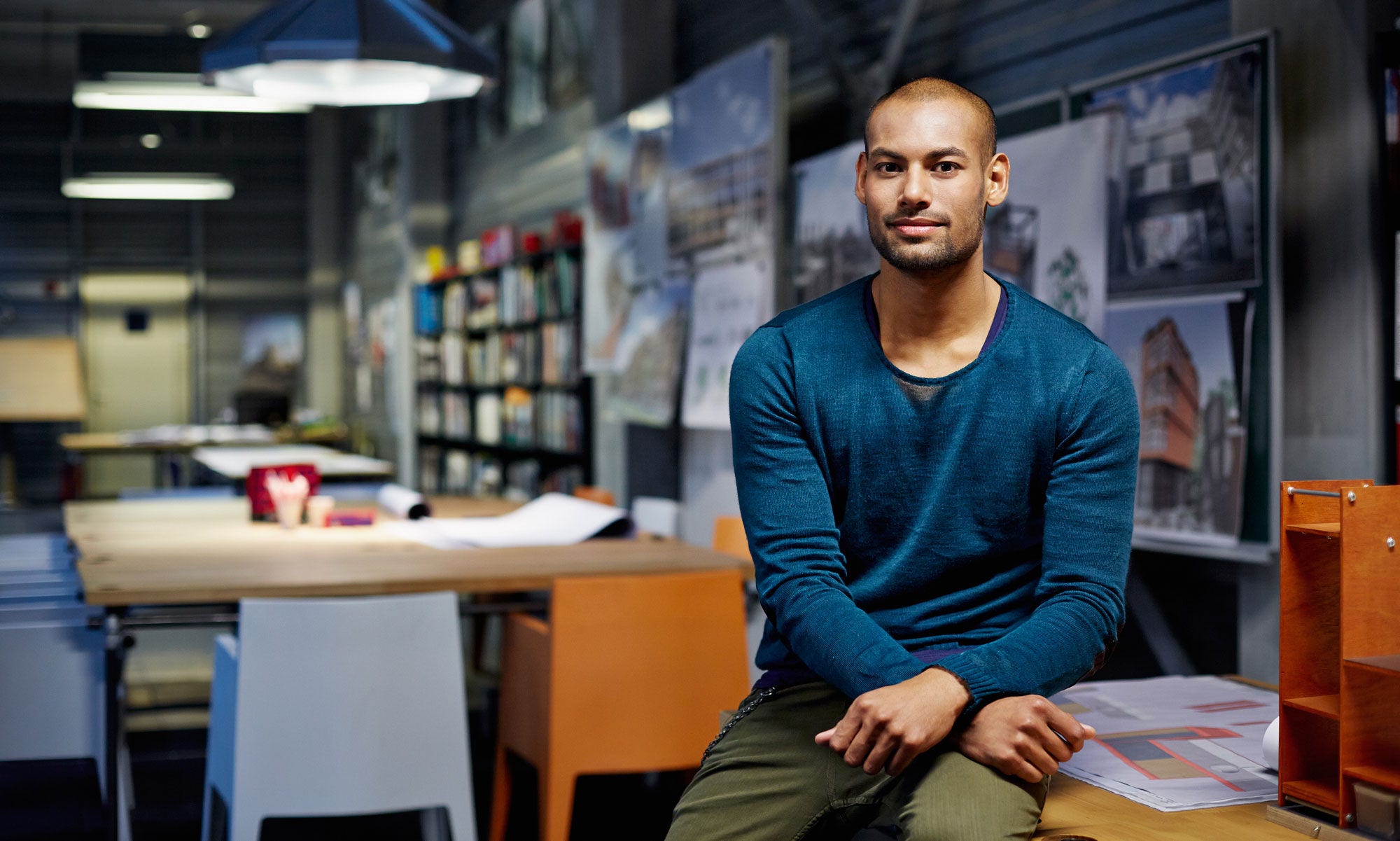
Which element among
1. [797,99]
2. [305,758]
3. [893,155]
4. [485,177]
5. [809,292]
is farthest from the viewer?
[485,177]

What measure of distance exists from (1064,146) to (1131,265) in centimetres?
42

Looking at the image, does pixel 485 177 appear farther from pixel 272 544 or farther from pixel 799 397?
pixel 799 397

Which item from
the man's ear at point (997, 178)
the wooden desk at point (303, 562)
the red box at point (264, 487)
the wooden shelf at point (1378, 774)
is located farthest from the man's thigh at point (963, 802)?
the red box at point (264, 487)

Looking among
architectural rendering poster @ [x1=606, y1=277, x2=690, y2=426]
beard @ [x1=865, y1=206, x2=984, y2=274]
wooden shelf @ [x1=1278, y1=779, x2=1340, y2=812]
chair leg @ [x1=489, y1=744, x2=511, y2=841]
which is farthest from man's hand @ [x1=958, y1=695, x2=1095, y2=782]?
architectural rendering poster @ [x1=606, y1=277, x2=690, y2=426]

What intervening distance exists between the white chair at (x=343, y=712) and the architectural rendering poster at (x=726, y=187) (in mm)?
2346

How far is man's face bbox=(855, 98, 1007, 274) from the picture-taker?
164cm

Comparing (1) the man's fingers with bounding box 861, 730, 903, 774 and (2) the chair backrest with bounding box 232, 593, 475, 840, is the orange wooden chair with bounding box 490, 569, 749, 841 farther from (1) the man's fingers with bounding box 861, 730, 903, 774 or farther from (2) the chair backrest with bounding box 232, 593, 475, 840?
(1) the man's fingers with bounding box 861, 730, 903, 774

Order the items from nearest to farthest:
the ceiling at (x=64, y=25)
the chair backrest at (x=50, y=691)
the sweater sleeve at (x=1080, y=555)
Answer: the sweater sleeve at (x=1080, y=555)
the chair backrest at (x=50, y=691)
the ceiling at (x=64, y=25)

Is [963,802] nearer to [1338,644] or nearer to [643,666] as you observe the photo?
[1338,644]

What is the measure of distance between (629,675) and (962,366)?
141 centimetres

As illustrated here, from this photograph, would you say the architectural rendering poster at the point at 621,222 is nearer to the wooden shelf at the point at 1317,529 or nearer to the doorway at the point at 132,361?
the wooden shelf at the point at 1317,529

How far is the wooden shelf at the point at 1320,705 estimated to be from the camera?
1.40 metres

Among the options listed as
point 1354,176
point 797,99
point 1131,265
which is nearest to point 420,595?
point 1131,265

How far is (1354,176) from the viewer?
2.78 meters
